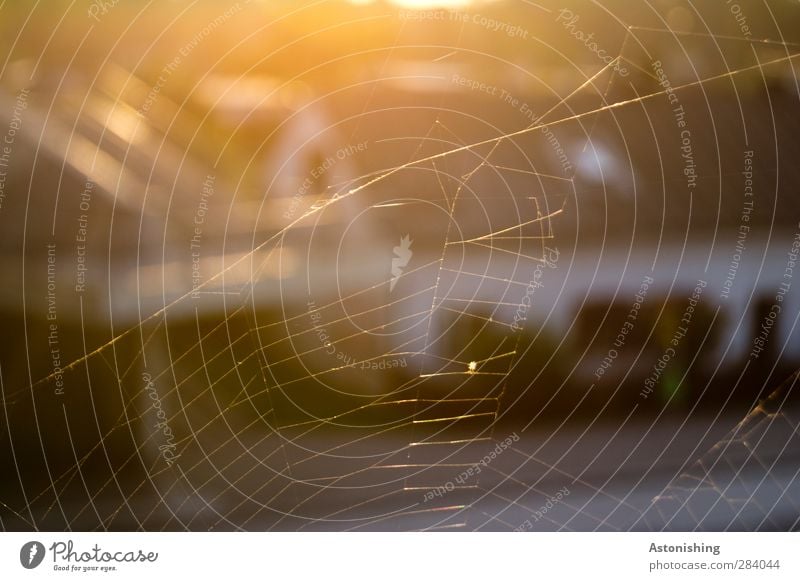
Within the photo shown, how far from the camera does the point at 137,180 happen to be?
41.5 inches

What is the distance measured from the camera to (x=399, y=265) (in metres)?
1.07

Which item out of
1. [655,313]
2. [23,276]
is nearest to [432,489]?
[655,313]

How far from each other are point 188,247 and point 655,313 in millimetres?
734

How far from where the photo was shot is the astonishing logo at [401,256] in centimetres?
107

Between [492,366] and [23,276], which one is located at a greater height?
[23,276]
